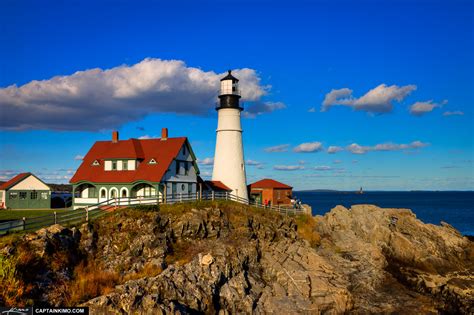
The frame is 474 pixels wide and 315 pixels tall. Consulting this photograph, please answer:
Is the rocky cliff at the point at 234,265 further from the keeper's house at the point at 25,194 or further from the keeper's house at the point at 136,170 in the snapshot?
the keeper's house at the point at 25,194

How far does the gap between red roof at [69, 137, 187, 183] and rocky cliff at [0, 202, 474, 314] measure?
640 centimetres

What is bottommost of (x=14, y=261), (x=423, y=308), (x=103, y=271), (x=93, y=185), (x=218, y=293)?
(x=423, y=308)

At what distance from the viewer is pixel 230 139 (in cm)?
4234

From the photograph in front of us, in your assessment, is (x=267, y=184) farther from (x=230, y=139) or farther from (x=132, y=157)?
(x=132, y=157)

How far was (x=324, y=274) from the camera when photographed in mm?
27203

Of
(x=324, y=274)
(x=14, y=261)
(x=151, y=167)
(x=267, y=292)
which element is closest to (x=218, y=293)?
(x=267, y=292)

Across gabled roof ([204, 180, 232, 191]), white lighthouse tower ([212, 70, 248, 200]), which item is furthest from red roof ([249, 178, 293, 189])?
gabled roof ([204, 180, 232, 191])

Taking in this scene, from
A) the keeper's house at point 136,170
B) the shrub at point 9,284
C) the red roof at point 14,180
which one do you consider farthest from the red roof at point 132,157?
the shrub at point 9,284

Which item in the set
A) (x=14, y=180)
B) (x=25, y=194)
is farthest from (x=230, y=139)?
(x=14, y=180)

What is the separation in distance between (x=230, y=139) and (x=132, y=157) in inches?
418

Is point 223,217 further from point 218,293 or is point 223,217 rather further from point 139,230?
point 218,293

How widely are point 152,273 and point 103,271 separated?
9.17ft

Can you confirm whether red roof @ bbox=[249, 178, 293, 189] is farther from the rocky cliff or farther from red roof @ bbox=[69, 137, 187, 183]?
red roof @ bbox=[69, 137, 187, 183]

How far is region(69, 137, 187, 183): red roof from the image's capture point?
116ft
